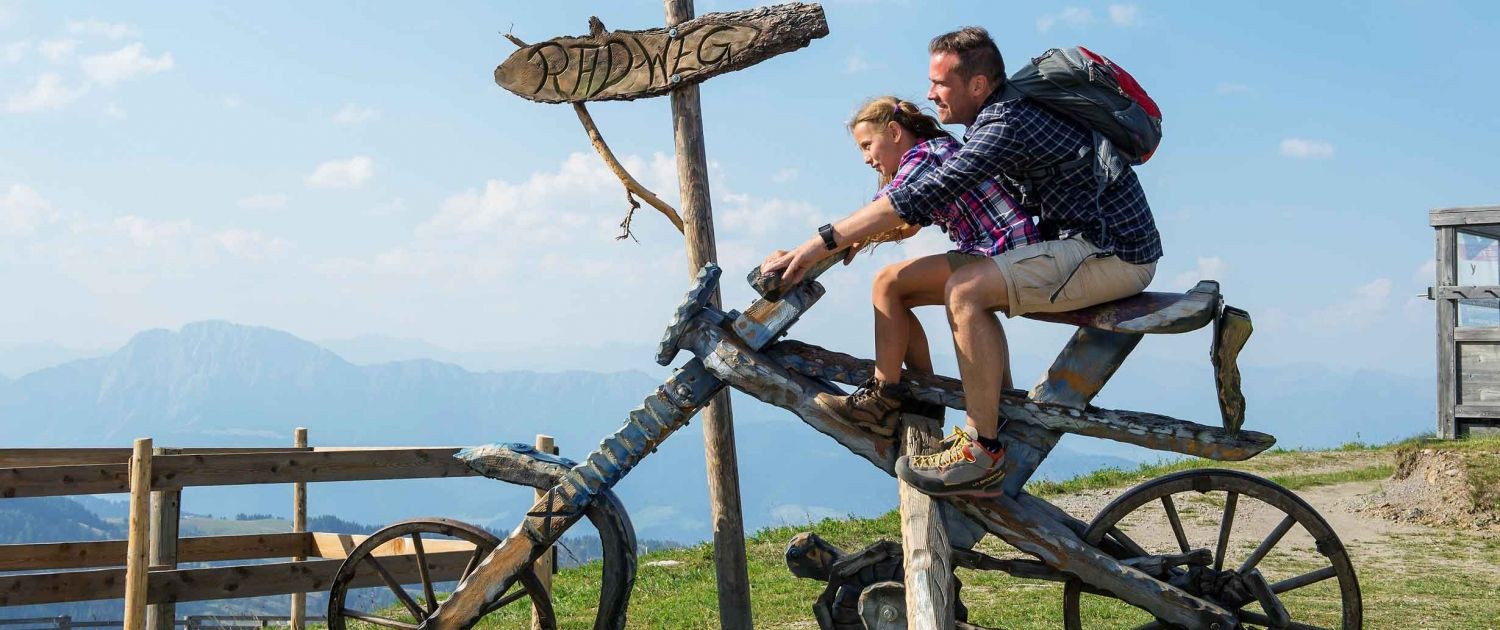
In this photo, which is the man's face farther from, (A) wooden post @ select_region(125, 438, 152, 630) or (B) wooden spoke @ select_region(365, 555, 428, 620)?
(A) wooden post @ select_region(125, 438, 152, 630)

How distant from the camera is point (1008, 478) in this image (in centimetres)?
497

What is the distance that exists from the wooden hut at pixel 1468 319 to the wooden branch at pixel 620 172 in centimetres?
1471

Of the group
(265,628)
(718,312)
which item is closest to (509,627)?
(265,628)

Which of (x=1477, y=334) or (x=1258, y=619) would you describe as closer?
(x=1258, y=619)

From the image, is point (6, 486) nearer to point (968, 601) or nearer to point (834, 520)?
point (968, 601)

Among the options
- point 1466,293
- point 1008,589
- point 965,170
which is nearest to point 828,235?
point 965,170

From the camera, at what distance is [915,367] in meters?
5.14

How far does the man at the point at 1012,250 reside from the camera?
4.47m

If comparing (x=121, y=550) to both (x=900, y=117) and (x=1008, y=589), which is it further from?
(x=900, y=117)

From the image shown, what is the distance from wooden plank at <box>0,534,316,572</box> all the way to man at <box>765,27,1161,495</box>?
639 cm

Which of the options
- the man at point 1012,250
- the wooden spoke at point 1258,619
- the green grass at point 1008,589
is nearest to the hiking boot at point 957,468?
the man at point 1012,250

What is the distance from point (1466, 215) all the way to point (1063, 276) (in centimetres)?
1531

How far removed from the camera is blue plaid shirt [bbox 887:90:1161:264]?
4434 mm

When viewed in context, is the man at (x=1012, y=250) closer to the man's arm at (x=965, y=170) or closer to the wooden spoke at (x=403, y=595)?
the man's arm at (x=965, y=170)
